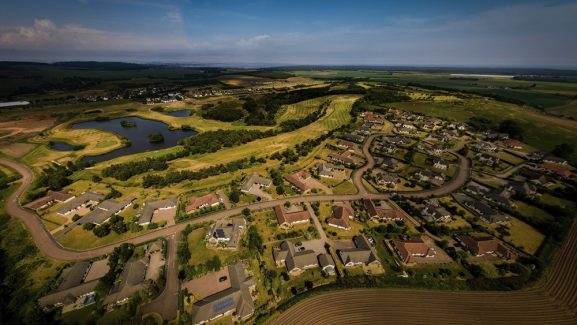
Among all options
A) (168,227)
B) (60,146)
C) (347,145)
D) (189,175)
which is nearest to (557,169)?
(347,145)

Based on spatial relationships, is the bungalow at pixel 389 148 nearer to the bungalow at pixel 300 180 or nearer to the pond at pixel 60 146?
the bungalow at pixel 300 180

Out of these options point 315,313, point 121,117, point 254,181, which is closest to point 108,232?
point 254,181

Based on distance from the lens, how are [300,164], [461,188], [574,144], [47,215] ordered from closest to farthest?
[47,215] → [461,188] → [300,164] → [574,144]

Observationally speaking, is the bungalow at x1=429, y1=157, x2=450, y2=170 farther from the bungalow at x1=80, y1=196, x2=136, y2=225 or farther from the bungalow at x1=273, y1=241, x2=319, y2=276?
the bungalow at x1=80, y1=196, x2=136, y2=225

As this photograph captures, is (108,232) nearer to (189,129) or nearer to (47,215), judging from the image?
(47,215)

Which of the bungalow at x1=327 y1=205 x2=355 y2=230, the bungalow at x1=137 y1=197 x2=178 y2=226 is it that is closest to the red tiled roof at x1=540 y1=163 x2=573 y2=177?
the bungalow at x1=327 y1=205 x2=355 y2=230

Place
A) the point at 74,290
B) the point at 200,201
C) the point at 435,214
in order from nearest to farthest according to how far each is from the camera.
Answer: the point at 74,290 → the point at 435,214 → the point at 200,201

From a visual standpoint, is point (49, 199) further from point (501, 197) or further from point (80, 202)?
point (501, 197)
